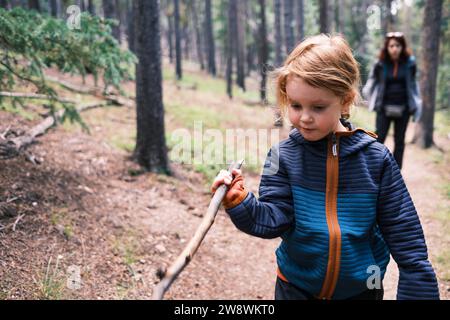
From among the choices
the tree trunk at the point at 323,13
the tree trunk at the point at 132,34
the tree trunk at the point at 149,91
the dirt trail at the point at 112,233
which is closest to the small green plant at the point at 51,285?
the dirt trail at the point at 112,233

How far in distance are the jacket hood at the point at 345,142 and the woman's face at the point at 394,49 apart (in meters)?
5.15

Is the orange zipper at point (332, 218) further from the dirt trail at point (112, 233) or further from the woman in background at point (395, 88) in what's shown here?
the woman in background at point (395, 88)

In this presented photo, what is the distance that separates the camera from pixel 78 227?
182 inches

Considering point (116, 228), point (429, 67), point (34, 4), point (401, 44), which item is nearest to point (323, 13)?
point (429, 67)

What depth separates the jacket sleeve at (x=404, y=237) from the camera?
1859 mm

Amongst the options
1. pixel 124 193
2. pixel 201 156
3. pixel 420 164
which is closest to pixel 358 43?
pixel 420 164

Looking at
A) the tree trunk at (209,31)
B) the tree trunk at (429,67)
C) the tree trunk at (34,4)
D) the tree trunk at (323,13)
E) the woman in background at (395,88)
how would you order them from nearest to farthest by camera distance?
the woman in background at (395,88)
the tree trunk at (429,67)
the tree trunk at (323,13)
the tree trunk at (34,4)
the tree trunk at (209,31)

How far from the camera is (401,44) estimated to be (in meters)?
6.64

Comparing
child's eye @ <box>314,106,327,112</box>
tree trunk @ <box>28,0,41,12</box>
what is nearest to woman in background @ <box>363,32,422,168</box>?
child's eye @ <box>314,106,327,112</box>

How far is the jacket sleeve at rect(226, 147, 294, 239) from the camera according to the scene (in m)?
1.96

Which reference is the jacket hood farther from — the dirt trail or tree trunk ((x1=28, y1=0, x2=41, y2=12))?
tree trunk ((x1=28, y1=0, x2=41, y2=12))

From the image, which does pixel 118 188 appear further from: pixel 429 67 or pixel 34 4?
pixel 34 4
